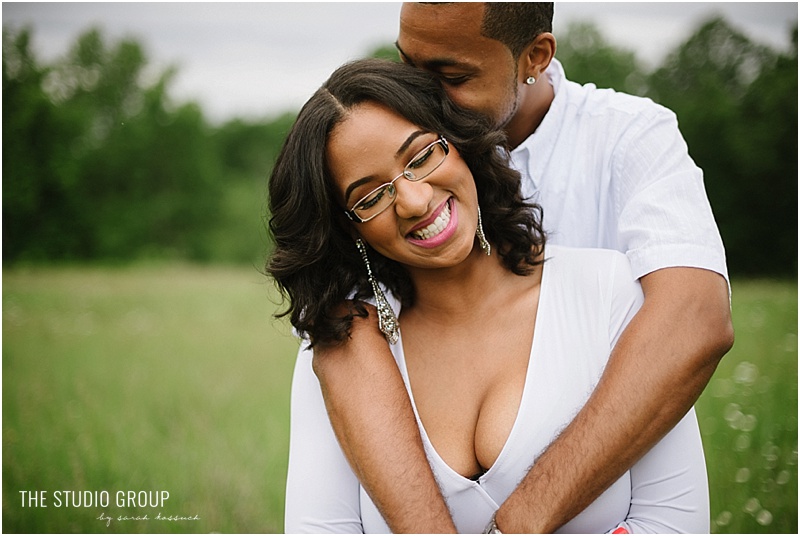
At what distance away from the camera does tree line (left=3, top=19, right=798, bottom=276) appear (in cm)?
1066

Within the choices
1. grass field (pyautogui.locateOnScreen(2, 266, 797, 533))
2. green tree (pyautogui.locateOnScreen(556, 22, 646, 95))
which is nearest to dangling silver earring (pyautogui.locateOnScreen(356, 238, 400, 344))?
grass field (pyautogui.locateOnScreen(2, 266, 797, 533))

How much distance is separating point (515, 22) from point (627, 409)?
1.50m

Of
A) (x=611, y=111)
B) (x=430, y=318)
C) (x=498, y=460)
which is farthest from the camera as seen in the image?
(x=611, y=111)

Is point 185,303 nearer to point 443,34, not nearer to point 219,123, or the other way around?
point 443,34

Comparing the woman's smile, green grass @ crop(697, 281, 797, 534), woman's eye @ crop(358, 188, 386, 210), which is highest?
woman's eye @ crop(358, 188, 386, 210)

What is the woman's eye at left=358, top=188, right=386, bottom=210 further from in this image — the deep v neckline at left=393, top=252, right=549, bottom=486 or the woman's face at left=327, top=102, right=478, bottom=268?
the deep v neckline at left=393, top=252, right=549, bottom=486

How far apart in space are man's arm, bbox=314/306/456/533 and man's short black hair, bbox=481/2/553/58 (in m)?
1.20

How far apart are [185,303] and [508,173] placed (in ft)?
26.4

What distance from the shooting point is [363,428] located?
2393 millimetres

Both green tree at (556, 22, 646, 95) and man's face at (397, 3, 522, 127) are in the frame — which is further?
green tree at (556, 22, 646, 95)

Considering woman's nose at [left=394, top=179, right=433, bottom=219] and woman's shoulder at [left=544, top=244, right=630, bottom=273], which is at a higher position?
woman's nose at [left=394, top=179, right=433, bottom=219]

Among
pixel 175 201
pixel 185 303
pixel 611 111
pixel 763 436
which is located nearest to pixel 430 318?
pixel 611 111

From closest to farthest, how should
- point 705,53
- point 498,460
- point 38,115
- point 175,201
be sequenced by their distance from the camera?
point 498,460, point 705,53, point 38,115, point 175,201

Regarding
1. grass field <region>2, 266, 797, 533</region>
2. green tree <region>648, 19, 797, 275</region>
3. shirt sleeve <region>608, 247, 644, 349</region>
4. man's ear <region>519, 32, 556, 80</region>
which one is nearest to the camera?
shirt sleeve <region>608, 247, 644, 349</region>
